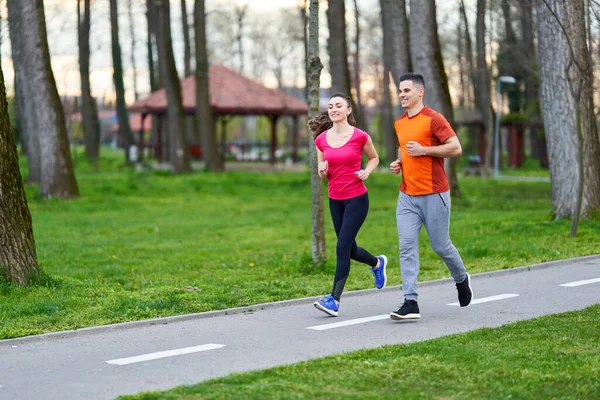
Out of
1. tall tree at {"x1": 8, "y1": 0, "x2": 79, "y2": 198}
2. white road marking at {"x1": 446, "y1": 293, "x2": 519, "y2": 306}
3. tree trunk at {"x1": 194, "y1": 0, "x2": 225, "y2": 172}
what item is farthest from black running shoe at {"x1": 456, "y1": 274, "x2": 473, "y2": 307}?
tree trunk at {"x1": 194, "y1": 0, "x2": 225, "y2": 172}

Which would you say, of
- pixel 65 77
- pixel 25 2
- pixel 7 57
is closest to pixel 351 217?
pixel 25 2

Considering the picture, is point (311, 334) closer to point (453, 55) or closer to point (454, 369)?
point (454, 369)

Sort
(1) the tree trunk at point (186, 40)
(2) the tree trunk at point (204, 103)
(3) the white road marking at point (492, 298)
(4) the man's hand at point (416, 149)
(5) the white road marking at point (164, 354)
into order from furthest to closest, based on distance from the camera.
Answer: (1) the tree trunk at point (186, 40) → (2) the tree trunk at point (204, 103) → (3) the white road marking at point (492, 298) → (4) the man's hand at point (416, 149) → (5) the white road marking at point (164, 354)

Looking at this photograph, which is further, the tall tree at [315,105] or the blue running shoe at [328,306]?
the tall tree at [315,105]

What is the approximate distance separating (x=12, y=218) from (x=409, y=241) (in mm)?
3759

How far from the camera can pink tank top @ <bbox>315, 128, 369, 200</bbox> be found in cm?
840

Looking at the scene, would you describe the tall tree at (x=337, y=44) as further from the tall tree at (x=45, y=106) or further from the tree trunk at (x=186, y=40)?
the tree trunk at (x=186, y=40)

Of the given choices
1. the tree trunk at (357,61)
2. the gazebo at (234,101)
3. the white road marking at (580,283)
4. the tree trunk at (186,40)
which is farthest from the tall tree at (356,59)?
the white road marking at (580,283)

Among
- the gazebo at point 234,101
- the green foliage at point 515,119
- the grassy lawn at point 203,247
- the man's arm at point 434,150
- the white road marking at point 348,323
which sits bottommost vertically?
the grassy lawn at point 203,247

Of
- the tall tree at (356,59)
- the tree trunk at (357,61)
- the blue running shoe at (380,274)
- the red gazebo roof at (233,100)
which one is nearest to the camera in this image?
the blue running shoe at (380,274)

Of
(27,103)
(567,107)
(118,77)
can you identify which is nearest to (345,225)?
(567,107)

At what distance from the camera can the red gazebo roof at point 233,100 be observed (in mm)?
46719

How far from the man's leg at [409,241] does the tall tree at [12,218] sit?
3662mm

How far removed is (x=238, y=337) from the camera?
7.57 meters
